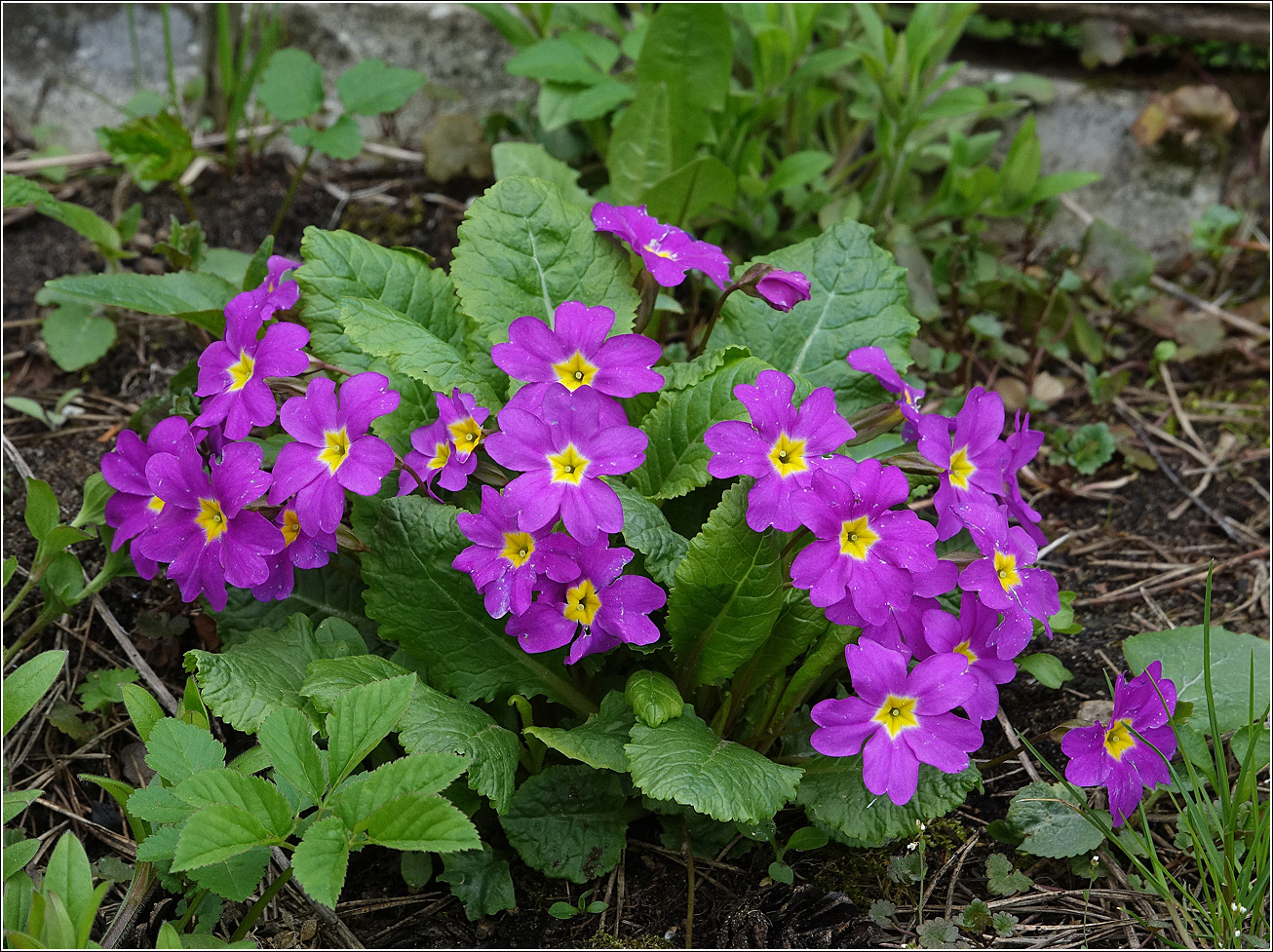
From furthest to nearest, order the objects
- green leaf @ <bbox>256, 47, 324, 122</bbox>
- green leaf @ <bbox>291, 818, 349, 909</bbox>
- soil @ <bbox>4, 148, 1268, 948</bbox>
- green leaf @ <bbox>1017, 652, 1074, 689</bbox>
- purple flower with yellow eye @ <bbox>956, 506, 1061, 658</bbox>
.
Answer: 1. green leaf @ <bbox>256, 47, 324, 122</bbox>
2. green leaf @ <bbox>1017, 652, 1074, 689</bbox>
3. soil @ <bbox>4, 148, 1268, 948</bbox>
4. purple flower with yellow eye @ <bbox>956, 506, 1061, 658</bbox>
5. green leaf @ <bbox>291, 818, 349, 909</bbox>


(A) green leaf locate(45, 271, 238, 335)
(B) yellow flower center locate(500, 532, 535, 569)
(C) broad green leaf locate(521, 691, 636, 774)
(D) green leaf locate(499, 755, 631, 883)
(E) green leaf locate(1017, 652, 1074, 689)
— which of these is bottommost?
(D) green leaf locate(499, 755, 631, 883)

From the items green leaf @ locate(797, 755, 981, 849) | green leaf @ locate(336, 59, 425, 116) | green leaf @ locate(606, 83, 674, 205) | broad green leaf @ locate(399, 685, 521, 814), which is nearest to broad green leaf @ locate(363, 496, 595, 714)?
broad green leaf @ locate(399, 685, 521, 814)

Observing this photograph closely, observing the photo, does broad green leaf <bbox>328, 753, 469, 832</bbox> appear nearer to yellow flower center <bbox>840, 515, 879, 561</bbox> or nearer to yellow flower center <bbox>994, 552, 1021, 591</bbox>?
yellow flower center <bbox>840, 515, 879, 561</bbox>

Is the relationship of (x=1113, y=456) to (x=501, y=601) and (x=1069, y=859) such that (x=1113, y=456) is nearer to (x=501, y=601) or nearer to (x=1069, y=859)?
(x=1069, y=859)

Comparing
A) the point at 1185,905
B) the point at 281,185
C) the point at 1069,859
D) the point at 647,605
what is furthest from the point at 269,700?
the point at 281,185

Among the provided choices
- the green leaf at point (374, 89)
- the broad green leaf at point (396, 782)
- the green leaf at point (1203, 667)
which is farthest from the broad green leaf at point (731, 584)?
the green leaf at point (374, 89)

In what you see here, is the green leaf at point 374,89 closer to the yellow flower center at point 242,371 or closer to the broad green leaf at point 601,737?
the yellow flower center at point 242,371
